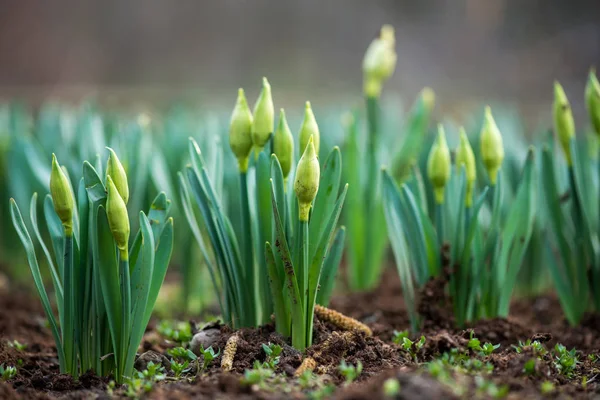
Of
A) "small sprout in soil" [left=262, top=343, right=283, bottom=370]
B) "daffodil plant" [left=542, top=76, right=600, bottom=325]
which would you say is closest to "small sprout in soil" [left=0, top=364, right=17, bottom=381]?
"small sprout in soil" [left=262, top=343, right=283, bottom=370]

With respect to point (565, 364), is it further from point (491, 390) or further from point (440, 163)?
point (440, 163)

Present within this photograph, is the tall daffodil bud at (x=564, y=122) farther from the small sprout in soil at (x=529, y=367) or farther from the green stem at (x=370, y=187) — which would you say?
the small sprout in soil at (x=529, y=367)

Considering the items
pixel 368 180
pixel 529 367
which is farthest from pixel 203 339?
pixel 368 180

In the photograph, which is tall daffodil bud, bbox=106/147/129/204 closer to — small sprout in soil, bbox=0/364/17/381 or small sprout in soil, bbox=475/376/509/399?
small sprout in soil, bbox=0/364/17/381

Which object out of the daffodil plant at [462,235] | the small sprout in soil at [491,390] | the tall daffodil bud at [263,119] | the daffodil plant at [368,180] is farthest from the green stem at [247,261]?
the daffodil plant at [368,180]

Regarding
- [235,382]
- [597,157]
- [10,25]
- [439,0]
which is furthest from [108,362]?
[10,25]

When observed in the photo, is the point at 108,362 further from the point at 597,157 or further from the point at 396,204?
the point at 597,157
